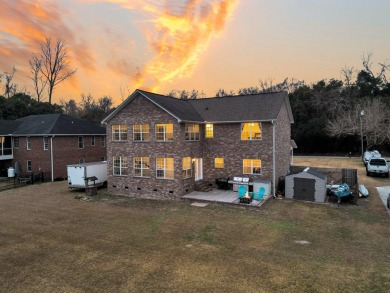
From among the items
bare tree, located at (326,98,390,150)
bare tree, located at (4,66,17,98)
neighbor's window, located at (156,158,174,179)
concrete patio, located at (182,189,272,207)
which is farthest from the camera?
bare tree, located at (4,66,17,98)

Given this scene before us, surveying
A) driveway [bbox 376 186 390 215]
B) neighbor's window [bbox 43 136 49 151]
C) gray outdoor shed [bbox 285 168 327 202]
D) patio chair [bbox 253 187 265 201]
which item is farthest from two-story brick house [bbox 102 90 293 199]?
neighbor's window [bbox 43 136 49 151]

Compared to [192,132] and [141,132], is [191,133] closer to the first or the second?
[192,132]

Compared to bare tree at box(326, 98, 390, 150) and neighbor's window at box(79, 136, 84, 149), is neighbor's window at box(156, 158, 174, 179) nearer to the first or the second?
neighbor's window at box(79, 136, 84, 149)

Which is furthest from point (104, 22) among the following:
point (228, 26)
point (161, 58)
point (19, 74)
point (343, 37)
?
point (19, 74)

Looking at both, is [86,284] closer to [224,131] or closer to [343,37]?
[224,131]

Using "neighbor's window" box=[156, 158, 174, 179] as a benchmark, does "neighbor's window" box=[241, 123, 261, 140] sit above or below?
above

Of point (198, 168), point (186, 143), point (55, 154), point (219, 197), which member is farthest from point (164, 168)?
point (55, 154)

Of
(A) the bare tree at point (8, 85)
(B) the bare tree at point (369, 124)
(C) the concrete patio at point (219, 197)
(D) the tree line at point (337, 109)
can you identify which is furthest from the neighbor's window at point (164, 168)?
(A) the bare tree at point (8, 85)
